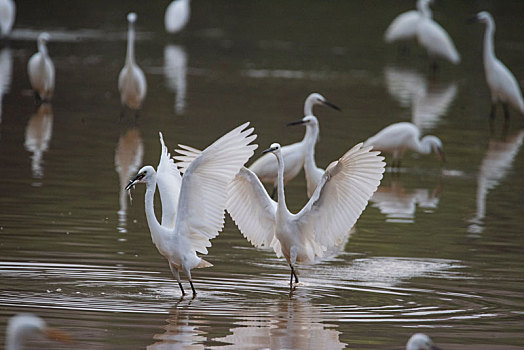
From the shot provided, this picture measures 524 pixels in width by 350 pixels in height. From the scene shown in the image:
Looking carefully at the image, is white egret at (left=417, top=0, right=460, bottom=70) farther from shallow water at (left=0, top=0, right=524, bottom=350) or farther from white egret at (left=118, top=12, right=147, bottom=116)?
white egret at (left=118, top=12, right=147, bottom=116)

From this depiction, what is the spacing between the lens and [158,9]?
1502 inches

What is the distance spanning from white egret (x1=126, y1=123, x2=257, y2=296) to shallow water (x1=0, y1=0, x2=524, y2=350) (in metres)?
0.37

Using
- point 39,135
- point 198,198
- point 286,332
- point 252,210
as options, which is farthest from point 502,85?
point 286,332

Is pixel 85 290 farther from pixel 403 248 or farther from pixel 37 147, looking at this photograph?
pixel 37 147

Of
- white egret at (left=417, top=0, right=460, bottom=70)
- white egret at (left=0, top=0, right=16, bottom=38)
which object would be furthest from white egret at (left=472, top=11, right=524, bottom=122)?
white egret at (left=0, top=0, right=16, bottom=38)

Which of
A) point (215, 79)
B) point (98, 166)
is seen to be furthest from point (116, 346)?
point (215, 79)

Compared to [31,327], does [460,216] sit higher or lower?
lower

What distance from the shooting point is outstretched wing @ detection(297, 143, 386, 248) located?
8.06 meters

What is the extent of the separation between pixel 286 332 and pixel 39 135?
354 inches

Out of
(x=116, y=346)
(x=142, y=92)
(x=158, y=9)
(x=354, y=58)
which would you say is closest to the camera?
(x=116, y=346)

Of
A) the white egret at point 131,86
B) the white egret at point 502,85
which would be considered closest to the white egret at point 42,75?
the white egret at point 131,86

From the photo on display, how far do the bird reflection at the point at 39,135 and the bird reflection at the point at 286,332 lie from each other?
559 cm

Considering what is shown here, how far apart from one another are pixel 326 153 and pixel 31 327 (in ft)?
33.8

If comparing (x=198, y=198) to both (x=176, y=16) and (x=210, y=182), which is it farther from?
(x=176, y=16)
